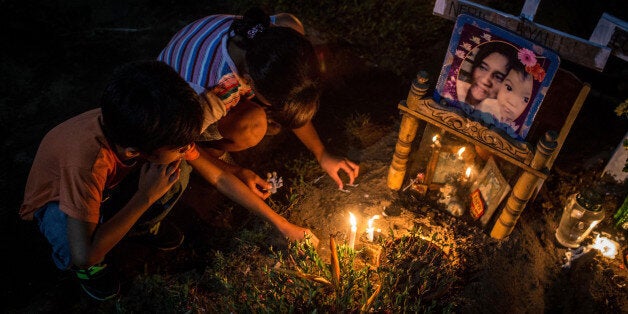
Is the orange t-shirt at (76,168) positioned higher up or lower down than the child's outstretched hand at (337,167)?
higher up

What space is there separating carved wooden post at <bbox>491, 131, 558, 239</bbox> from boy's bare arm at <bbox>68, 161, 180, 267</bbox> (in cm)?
243

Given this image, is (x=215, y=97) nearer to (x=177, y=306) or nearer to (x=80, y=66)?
(x=177, y=306)

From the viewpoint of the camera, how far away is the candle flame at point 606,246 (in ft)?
10.7

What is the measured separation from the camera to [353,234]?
291 centimetres

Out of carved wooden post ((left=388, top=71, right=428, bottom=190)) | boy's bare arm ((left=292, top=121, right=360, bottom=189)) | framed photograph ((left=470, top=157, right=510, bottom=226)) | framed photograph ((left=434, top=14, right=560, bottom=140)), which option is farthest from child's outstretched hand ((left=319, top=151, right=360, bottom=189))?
framed photograph ((left=434, top=14, right=560, bottom=140))

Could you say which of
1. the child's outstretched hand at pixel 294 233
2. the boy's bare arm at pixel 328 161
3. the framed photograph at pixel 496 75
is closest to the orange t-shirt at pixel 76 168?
the child's outstretched hand at pixel 294 233

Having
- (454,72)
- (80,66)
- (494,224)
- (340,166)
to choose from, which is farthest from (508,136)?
(80,66)

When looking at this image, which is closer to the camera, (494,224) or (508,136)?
(508,136)

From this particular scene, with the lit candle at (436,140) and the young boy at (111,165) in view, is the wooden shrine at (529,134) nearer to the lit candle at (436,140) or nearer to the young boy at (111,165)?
the lit candle at (436,140)

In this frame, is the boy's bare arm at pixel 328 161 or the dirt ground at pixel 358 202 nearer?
the dirt ground at pixel 358 202

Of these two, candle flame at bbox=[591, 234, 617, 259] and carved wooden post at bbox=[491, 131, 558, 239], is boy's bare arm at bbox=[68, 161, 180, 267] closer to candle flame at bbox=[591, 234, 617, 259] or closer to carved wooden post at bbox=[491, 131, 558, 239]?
carved wooden post at bbox=[491, 131, 558, 239]

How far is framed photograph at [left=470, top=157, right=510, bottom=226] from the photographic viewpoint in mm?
2994

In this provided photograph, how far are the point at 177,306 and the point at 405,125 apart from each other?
224 cm

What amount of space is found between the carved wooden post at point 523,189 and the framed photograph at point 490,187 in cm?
10
